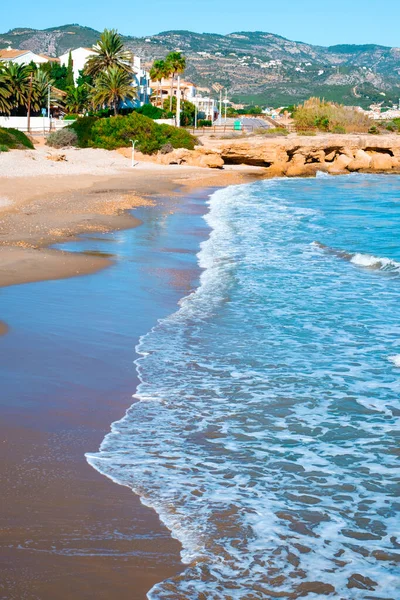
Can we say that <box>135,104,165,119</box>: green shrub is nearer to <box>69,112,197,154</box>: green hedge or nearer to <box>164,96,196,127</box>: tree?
<box>164,96,196,127</box>: tree

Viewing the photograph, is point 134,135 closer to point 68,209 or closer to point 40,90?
point 40,90

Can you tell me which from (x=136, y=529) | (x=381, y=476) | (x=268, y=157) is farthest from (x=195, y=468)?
(x=268, y=157)

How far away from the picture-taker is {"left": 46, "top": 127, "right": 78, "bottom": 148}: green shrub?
52375 millimetres

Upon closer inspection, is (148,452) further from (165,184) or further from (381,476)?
(165,184)

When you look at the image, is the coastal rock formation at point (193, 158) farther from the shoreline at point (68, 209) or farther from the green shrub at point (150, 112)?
the green shrub at point (150, 112)

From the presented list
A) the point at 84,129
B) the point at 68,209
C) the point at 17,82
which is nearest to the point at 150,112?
the point at 17,82

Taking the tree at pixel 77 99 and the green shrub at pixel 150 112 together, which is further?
the tree at pixel 77 99

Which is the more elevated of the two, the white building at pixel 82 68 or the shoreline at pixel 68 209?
the white building at pixel 82 68

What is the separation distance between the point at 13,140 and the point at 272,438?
4380 centimetres

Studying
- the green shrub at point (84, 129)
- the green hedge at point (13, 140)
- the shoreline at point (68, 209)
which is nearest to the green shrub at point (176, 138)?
the green shrub at point (84, 129)

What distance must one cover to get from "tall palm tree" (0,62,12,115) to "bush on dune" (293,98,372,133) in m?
27.1

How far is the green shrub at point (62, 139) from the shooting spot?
2062 inches

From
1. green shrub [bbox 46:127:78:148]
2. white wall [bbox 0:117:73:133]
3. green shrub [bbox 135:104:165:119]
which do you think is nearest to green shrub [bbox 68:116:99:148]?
green shrub [bbox 46:127:78:148]

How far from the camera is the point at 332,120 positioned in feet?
233
